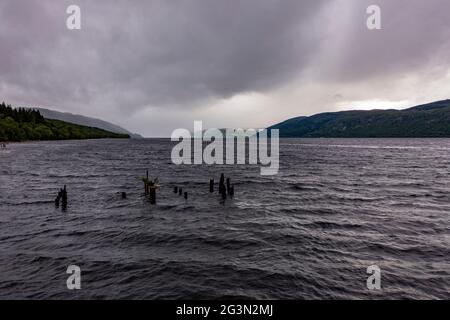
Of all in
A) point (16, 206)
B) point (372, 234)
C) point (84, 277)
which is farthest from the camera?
point (16, 206)

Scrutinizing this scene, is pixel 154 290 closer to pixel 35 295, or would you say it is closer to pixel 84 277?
pixel 84 277

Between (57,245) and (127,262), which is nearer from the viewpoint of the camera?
(127,262)

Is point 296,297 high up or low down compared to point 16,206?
down

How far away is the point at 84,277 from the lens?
15.5 m

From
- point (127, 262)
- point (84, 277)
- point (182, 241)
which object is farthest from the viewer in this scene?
point (182, 241)

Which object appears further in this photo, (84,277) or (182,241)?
(182,241)

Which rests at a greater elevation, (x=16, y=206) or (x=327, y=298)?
(x=16, y=206)

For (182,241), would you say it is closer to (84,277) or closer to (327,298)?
(84,277)

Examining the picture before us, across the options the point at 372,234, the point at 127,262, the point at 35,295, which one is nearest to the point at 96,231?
the point at 127,262

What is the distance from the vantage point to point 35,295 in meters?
13.7

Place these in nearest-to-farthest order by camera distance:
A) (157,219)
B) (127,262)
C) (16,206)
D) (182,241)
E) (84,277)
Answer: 1. (84,277)
2. (127,262)
3. (182,241)
4. (157,219)
5. (16,206)
